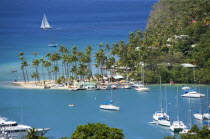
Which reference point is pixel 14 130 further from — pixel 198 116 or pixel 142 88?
pixel 142 88

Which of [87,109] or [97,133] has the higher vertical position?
[87,109]

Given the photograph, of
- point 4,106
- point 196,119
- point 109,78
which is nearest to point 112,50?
point 109,78

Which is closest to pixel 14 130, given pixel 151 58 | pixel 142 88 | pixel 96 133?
pixel 96 133

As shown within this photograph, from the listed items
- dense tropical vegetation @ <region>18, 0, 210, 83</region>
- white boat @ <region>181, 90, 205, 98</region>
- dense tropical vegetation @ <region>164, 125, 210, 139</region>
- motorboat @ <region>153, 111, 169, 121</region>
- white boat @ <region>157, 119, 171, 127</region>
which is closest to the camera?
dense tropical vegetation @ <region>164, 125, 210, 139</region>

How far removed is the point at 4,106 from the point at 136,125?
66.9 feet

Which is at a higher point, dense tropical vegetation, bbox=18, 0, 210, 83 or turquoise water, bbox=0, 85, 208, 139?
dense tropical vegetation, bbox=18, 0, 210, 83

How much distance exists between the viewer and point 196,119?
226 ft

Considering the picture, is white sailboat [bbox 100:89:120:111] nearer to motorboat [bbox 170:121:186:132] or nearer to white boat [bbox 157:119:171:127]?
white boat [bbox 157:119:171:127]

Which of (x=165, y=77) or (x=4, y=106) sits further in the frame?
(x=165, y=77)

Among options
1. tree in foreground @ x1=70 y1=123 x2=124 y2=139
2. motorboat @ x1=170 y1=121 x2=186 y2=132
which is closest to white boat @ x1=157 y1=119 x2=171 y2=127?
motorboat @ x1=170 y1=121 x2=186 y2=132

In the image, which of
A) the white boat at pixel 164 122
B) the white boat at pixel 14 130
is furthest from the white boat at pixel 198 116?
the white boat at pixel 14 130

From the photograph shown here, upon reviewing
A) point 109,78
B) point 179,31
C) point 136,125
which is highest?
point 179,31

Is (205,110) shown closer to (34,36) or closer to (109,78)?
(109,78)

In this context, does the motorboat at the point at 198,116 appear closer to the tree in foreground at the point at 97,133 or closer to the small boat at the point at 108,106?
the small boat at the point at 108,106
